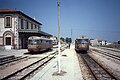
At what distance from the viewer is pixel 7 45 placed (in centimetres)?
3938

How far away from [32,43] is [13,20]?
13.2 metres

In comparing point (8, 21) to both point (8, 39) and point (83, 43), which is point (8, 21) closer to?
point (8, 39)

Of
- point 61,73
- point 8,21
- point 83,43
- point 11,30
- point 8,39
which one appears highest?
point 8,21

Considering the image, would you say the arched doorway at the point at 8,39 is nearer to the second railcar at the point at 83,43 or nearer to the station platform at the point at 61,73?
the second railcar at the point at 83,43

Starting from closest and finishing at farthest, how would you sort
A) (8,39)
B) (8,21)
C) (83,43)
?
1. (83,43)
2. (8,39)
3. (8,21)

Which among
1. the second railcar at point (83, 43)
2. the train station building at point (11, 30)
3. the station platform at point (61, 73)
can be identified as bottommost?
the station platform at point (61, 73)

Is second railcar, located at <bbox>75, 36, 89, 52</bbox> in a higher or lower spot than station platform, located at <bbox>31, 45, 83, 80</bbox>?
higher

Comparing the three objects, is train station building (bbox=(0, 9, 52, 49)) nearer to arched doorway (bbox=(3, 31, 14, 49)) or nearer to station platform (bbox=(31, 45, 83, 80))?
arched doorway (bbox=(3, 31, 14, 49))

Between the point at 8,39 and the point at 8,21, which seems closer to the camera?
the point at 8,39

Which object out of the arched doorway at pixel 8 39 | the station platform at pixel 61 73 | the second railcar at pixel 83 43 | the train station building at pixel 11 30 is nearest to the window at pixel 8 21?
the train station building at pixel 11 30

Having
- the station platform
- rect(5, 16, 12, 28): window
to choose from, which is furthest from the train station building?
the station platform

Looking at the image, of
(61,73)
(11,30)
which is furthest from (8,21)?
(61,73)

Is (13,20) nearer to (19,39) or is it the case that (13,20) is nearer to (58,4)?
(19,39)

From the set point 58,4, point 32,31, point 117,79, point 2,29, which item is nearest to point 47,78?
point 117,79
